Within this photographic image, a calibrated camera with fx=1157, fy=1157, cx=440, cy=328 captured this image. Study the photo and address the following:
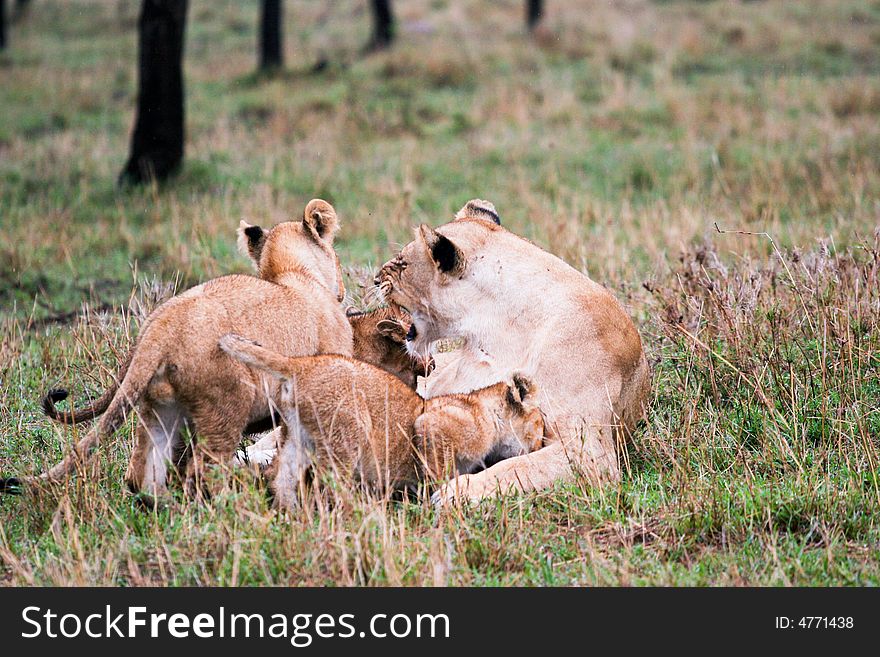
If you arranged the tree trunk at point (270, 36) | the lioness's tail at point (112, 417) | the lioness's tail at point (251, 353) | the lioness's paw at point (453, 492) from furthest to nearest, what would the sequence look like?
the tree trunk at point (270, 36), the lioness's paw at point (453, 492), the lioness's tail at point (112, 417), the lioness's tail at point (251, 353)

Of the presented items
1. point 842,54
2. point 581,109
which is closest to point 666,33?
point 842,54

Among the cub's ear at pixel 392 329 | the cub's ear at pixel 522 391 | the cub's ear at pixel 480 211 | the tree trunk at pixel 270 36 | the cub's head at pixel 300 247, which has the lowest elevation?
the cub's ear at pixel 522 391

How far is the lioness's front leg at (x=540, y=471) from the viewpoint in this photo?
4707 mm

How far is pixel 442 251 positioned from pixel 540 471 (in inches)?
47.7

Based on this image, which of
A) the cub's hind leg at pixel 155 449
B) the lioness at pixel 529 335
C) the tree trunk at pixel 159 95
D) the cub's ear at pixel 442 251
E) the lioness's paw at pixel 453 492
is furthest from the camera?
the tree trunk at pixel 159 95

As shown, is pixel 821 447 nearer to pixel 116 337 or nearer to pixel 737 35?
pixel 116 337

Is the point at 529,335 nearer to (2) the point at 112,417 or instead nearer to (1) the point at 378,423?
(1) the point at 378,423

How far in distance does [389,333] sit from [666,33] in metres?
18.8

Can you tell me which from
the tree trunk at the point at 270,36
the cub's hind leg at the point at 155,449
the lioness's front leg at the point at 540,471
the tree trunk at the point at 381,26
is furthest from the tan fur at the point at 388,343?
the tree trunk at the point at 381,26

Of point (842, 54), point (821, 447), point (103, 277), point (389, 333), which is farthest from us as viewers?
point (842, 54)

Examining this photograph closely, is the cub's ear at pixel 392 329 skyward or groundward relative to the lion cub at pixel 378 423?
skyward

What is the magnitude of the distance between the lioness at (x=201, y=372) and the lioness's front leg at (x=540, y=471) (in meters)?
0.88

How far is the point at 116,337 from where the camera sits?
6.80 meters

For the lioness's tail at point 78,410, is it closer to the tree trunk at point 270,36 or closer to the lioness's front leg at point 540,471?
the lioness's front leg at point 540,471
